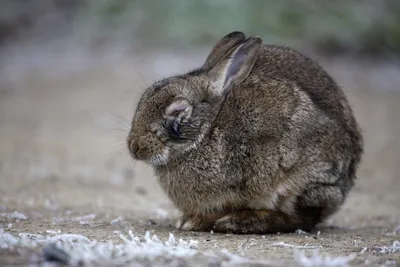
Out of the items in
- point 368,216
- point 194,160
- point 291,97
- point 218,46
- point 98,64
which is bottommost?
point 368,216

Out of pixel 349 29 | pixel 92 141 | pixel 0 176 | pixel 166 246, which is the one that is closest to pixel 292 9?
pixel 349 29

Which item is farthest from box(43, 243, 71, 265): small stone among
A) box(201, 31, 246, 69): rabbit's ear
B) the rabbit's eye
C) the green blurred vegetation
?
the green blurred vegetation

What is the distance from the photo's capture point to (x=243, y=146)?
5.49m

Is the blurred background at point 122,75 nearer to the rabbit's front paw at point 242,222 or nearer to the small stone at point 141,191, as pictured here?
the small stone at point 141,191

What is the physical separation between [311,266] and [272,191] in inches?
60.2

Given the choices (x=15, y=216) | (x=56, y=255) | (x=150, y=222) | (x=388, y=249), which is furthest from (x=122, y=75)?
(x=56, y=255)

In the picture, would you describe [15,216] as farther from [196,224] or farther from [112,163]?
[112,163]

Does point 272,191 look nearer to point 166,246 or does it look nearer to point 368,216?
point 166,246

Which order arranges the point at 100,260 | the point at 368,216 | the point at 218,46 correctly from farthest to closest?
the point at 368,216, the point at 218,46, the point at 100,260

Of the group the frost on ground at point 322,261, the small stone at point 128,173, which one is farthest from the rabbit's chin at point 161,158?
the small stone at point 128,173

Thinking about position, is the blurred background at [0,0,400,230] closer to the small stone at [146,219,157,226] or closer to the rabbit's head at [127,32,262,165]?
the small stone at [146,219,157,226]

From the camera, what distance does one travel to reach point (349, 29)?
1625 centimetres

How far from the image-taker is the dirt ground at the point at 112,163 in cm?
539

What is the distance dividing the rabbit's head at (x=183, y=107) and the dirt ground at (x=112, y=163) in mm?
638
